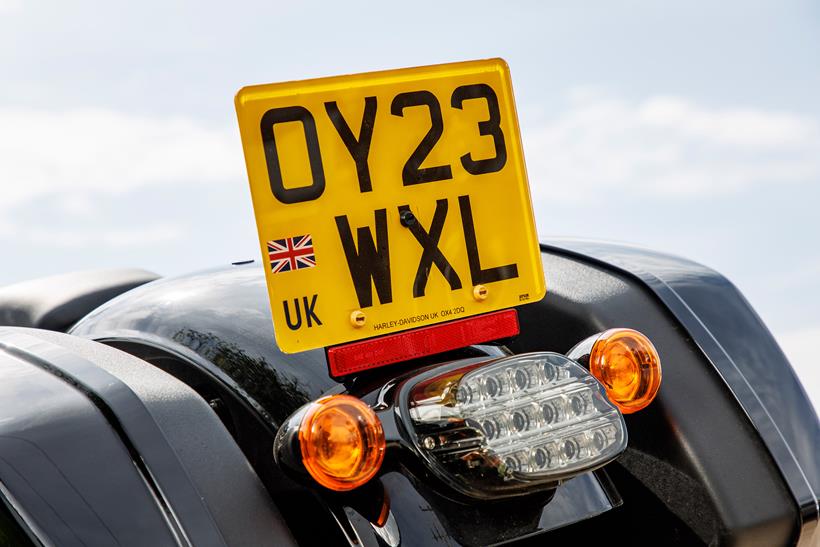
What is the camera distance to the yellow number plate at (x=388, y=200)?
1.89 m

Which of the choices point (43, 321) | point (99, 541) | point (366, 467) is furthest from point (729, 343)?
point (43, 321)

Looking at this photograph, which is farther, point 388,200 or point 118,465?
point 388,200

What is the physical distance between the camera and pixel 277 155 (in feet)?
6.21

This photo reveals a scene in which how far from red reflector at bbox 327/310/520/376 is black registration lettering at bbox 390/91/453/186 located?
28cm

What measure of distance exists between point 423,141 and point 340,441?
1.92ft

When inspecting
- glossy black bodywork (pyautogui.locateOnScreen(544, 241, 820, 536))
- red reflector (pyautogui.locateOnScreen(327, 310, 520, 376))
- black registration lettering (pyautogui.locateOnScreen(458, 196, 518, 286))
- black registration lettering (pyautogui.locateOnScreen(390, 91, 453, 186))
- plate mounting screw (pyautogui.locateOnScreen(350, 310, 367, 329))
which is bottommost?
glossy black bodywork (pyautogui.locateOnScreen(544, 241, 820, 536))

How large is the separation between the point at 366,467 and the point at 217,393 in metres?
0.56

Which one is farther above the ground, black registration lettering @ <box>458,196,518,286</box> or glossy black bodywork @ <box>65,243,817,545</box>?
black registration lettering @ <box>458,196,518,286</box>

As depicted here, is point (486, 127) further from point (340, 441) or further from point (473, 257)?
point (340, 441)

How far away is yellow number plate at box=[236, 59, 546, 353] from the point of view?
6.21 feet

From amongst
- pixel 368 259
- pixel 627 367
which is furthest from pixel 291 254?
pixel 627 367

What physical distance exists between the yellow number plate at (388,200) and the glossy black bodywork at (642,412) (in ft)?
0.49

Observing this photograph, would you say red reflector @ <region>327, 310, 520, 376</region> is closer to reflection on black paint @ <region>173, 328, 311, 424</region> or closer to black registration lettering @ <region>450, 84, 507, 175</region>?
reflection on black paint @ <region>173, 328, 311, 424</region>

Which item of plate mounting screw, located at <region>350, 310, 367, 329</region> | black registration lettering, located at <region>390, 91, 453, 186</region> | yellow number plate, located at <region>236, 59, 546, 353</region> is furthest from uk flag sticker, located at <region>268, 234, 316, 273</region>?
black registration lettering, located at <region>390, 91, 453, 186</region>
